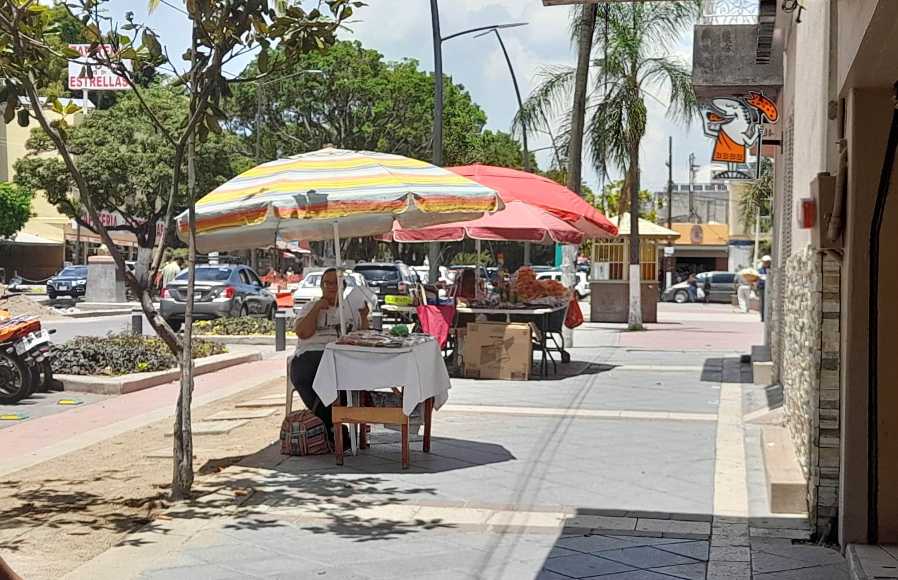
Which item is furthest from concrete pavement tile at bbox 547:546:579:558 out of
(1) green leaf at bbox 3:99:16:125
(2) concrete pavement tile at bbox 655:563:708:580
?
(1) green leaf at bbox 3:99:16:125

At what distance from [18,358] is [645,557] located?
8.49 m

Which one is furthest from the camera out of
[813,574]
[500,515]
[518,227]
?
[518,227]

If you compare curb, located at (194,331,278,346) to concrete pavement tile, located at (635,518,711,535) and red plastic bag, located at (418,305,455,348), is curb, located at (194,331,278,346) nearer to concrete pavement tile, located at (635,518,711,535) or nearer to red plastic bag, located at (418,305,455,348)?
red plastic bag, located at (418,305,455,348)

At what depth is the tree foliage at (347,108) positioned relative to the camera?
4153 cm

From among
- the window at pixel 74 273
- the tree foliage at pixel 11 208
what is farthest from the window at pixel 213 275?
the tree foliage at pixel 11 208

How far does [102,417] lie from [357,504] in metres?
4.98

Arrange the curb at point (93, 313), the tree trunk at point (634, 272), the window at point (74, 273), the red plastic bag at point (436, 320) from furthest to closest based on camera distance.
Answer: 1. the window at point (74, 273)
2. the curb at point (93, 313)
3. the tree trunk at point (634, 272)
4. the red plastic bag at point (436, 320)

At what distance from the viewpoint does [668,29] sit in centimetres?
2203

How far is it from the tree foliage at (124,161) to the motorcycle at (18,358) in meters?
26.8

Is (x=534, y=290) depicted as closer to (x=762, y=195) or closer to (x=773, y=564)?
(x=773, y=564)

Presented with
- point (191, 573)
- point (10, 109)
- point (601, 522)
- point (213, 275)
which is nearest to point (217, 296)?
point (213, 275)

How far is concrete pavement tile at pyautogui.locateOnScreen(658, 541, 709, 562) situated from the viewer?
18.8ft

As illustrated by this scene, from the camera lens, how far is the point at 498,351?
44.6ft

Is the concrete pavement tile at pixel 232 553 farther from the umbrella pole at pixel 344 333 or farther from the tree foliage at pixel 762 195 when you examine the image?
the tree foliage at pixel 762 195
